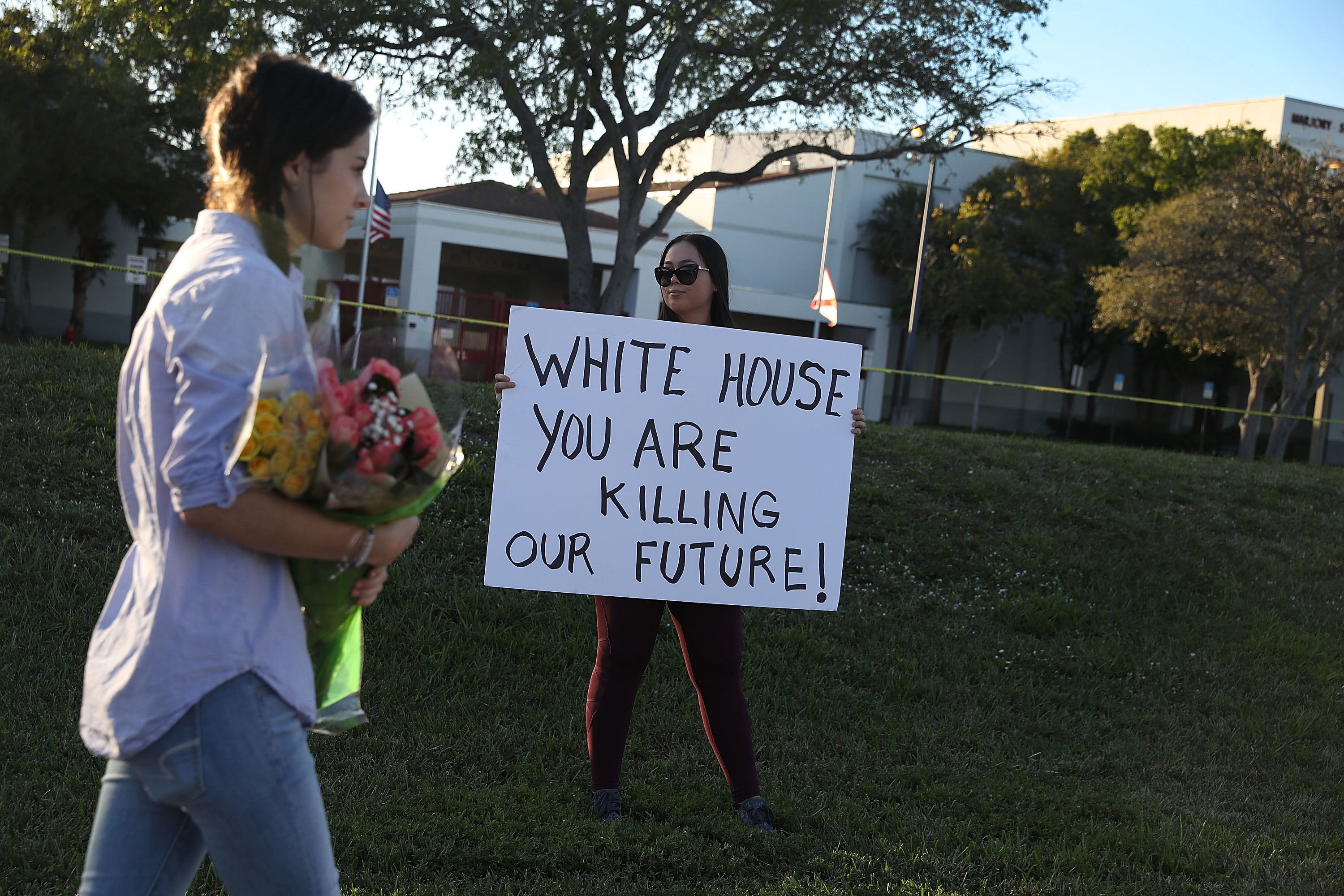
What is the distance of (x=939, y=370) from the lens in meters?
44.6

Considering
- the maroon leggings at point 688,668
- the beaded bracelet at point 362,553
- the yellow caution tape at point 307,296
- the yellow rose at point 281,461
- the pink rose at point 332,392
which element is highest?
the yellow caution tape at point 307,296

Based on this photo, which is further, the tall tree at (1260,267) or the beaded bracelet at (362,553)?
the tall tree at (1260,267)

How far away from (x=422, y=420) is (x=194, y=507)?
0.35m

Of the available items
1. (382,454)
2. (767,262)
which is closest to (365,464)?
(382,454)

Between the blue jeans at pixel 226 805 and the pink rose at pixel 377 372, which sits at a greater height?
the pink rose at pixel 377 372

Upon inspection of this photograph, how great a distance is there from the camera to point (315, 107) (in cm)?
179

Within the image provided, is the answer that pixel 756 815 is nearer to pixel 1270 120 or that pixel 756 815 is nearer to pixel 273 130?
pixel 273 130

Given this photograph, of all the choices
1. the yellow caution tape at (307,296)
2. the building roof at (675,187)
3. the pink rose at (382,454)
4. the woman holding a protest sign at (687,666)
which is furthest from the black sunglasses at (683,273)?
the building roof at (675,187)

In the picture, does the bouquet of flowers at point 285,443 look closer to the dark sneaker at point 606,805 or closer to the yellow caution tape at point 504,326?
the yellow caution tape at point 504,326

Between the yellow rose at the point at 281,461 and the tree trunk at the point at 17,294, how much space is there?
29.9 m

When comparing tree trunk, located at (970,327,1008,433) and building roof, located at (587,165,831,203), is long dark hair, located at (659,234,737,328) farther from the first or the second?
tree trunk, located at (970,327,1008,433)

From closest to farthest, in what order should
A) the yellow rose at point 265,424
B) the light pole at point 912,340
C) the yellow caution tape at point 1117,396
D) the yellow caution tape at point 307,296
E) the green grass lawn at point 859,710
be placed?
the yellow rose at point 265,424 < the green grass lawn at point 859,710 < the yellow caution tape at point 307,296 < the yellow caution tape at point 1117,396 < the light pole at point 912,340

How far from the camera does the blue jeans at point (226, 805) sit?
1.67 metres

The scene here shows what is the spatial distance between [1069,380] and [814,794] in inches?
1682
